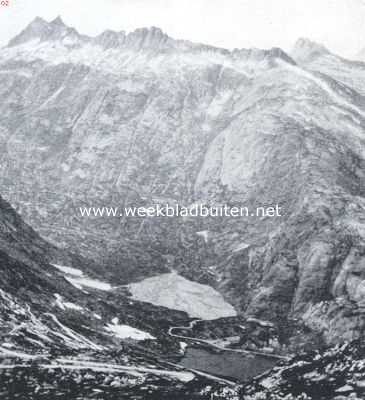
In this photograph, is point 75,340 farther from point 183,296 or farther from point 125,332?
point 183,296

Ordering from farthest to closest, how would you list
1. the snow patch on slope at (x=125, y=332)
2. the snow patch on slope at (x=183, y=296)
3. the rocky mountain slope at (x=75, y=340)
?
the snow patch on slope at (x=183, y=296) < the snow patch on slope at (x=125, y=332) < the rocky mountain slope at (x=75, y=340)

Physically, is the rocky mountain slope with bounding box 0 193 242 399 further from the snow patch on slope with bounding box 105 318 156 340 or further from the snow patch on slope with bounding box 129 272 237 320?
the snow patch on slope with bounding box 129 272 237 320

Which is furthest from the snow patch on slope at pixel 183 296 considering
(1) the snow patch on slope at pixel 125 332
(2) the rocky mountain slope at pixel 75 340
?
(1) the snow patch on slope at pixel 125 332

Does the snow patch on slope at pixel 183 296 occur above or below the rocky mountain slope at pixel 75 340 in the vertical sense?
above

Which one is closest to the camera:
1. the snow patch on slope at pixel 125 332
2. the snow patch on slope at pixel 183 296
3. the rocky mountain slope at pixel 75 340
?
the rocky mountain slope at pixel 75 340

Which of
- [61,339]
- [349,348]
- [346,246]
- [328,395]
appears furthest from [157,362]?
[346,246]

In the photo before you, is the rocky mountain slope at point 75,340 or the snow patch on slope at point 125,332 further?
the snow patch on slope at point 125,332

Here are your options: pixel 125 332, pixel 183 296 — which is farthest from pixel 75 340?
pixel 183 296

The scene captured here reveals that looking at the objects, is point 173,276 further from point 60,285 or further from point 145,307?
point 60,285

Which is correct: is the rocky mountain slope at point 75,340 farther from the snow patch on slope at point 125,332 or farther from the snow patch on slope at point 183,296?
the snow patch on slope at point 183,296
